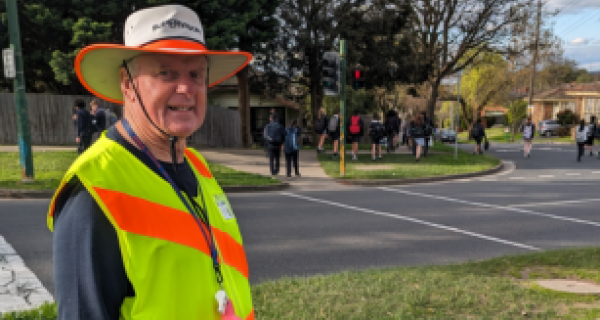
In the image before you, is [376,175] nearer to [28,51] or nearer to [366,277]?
[366,277]

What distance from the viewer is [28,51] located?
1870cm

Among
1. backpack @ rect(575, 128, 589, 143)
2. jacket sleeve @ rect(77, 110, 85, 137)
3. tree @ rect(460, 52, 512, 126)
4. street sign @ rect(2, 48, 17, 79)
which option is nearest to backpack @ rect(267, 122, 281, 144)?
jacket sleeve @ rect(77, 110, 85, 137)

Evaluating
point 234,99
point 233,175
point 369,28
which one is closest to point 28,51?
point 233,175

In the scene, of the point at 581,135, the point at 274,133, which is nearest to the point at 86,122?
the point at 274,133

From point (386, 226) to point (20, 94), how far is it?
8128mm

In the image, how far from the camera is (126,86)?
5.23 feet

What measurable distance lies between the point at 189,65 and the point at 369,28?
21.7 m

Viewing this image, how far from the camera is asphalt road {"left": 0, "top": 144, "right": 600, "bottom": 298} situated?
613 cm

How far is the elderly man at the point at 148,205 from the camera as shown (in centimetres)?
124

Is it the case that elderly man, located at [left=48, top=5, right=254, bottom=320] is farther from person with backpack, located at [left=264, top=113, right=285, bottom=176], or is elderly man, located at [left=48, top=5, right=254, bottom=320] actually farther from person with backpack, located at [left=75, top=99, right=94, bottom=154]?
person with backpack, located at [left=75, top=99, right=94, bottom=154]

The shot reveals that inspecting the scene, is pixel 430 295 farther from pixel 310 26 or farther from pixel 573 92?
pixel 573 92

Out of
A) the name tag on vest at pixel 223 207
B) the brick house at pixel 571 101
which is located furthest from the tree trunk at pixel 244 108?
the brick house at pixel 571 101

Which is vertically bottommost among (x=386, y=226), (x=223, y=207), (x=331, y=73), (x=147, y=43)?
(x=386, y=226)

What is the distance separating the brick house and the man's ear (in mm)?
52587
